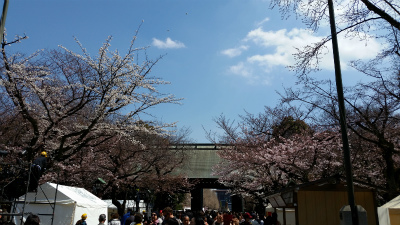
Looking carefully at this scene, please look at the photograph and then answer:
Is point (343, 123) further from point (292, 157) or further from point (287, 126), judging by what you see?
point (287, 126)

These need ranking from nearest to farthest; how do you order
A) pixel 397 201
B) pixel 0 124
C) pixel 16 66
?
pixel 397 201 < pixel 16 66 < pixel 0 124

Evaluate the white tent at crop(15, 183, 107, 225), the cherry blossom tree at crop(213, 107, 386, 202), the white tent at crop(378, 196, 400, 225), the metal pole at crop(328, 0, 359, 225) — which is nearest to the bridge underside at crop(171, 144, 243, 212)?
the cherry blossom tree at crop(213, 107, 386, 202)

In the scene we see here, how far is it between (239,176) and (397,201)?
1563 cm

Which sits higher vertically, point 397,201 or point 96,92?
point 96,92

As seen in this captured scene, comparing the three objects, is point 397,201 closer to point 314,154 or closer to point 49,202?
point 314,154

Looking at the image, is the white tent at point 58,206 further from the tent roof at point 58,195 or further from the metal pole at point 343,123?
the metal pole at point 343,123

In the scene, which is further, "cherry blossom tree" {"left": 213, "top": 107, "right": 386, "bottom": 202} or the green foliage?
the green foliage

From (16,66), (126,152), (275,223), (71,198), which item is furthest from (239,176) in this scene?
(16,66)

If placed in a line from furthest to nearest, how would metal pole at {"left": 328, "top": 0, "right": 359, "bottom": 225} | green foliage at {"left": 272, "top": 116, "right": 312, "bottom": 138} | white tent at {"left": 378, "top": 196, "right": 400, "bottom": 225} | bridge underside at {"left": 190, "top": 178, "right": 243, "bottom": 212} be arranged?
1. bridge underside at {"left": 190, "top": 178, "right": 243, "bottom": 212}
2. green foliage at {"left": 272, "top": 116, "right": 312, "bottom": 138}
3. white tent at {"left": 378, "top": 196, "right": 400, "bottom": 225}
4. metal pole at {"left": 328, "top": 0, "right": 359, "bottom": 225}

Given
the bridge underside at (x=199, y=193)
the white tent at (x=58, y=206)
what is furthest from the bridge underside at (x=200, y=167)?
the white tent at (x=58, y=206)

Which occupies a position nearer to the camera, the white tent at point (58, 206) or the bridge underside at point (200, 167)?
the white tent at point (58, 206)

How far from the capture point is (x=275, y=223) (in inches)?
441

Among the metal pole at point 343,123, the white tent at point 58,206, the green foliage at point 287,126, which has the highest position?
the green foliage at point 287,126

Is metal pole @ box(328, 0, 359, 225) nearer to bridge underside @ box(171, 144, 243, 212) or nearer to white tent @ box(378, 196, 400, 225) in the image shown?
white tent @ box(378, 196, 400, 225)
